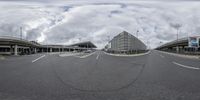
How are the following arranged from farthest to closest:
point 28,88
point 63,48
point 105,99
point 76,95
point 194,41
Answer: point 63,48 < point 194,41 < point 28,88 < point 76,95 < point 105,99

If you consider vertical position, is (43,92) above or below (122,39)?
below

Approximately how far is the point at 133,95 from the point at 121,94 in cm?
38

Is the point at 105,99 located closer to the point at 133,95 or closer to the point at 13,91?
the point at 133,95

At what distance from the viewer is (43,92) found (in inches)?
256

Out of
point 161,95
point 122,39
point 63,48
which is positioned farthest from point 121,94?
point 63,48

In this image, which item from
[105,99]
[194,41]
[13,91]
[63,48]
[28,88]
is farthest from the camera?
[63,48]

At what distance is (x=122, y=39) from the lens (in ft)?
175

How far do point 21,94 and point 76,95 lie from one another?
65.0 inches

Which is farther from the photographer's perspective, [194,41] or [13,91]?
[194,41]

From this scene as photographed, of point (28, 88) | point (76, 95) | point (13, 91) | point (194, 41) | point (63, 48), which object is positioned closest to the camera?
point (76, 95)

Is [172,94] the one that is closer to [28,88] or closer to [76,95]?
[76,95]

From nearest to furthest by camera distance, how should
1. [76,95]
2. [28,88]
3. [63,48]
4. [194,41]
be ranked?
1. [76,95]
2. [28,88]
3. [194,41]
4. [63,48]

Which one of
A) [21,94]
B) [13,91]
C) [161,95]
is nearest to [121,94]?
[161,95]

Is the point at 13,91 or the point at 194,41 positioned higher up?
the point at 194,41
